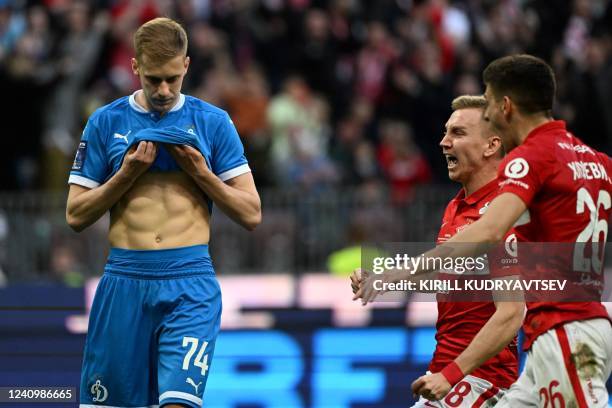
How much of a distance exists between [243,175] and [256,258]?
306 inches

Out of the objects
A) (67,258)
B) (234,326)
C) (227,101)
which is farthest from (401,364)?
(227,101)

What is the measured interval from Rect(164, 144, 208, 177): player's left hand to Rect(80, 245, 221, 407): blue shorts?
0.44 meters

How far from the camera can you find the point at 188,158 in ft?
21.4

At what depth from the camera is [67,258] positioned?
14320 millimetres

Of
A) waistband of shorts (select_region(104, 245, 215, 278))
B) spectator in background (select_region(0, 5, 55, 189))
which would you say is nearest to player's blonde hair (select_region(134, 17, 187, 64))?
waistband of shorts (select_region(104, 245, 215, 278))

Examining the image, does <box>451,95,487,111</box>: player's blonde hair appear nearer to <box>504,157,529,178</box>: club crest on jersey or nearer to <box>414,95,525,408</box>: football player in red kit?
<box>414,95,525,408</box>: football player in red kit

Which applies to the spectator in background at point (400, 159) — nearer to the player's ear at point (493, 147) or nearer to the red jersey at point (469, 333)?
the player's ear at point (493, 147)

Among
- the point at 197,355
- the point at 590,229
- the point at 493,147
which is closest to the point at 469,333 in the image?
the point at 493,147

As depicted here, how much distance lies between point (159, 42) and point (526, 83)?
197 centimetres

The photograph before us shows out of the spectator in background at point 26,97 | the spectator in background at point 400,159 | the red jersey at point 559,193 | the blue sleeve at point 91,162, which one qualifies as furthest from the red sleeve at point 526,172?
the spectator in background at point 26,97

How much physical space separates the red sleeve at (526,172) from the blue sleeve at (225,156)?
5.61 ft

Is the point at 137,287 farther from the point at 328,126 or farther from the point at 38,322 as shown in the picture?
the point at 328,126

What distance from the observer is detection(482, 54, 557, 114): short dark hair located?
5.84 m

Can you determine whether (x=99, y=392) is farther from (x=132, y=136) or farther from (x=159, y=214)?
(x=132, y=136)
